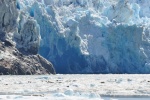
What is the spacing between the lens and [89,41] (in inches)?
2798

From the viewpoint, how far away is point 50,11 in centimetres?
6994

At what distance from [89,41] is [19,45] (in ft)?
44.3

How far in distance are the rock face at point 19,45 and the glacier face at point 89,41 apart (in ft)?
8.73

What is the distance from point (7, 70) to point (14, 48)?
4680 millimetres

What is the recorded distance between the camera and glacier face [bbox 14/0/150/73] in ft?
216

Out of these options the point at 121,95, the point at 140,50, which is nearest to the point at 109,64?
the point at 140,50

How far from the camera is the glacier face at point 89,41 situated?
6581cm

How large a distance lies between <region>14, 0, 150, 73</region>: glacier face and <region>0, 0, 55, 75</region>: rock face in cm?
266

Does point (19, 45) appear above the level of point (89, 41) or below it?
below

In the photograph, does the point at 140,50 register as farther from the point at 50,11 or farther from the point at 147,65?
the point at 50,11

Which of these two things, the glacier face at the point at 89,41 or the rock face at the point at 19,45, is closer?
the rock face at the point at 19,45

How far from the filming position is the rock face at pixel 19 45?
57.8 meters

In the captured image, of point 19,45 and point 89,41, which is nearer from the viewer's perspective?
point 19,45

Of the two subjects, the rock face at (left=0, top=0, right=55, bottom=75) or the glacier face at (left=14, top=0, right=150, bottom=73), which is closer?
the rock face at (left=0, top=0, right=55, bottom=75)
